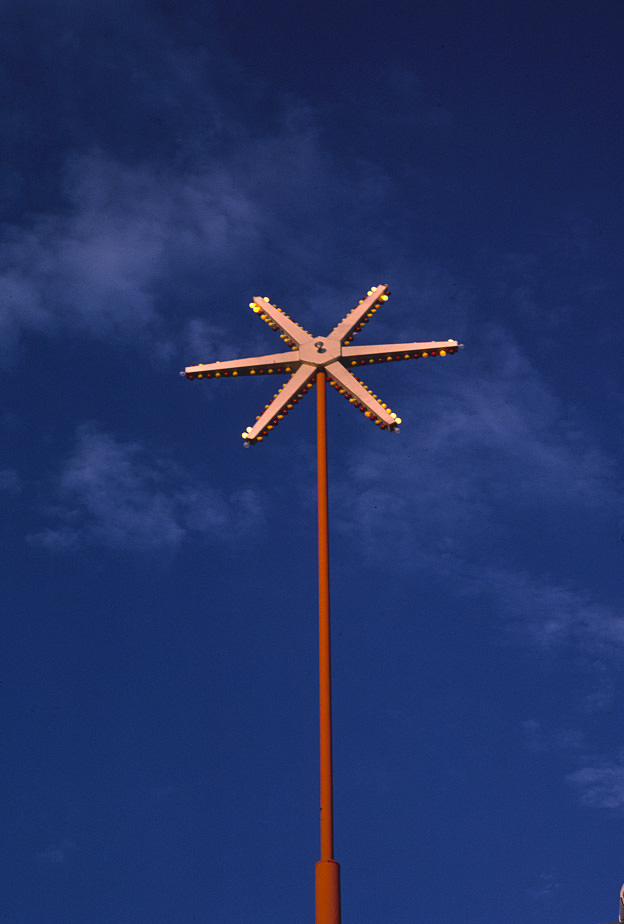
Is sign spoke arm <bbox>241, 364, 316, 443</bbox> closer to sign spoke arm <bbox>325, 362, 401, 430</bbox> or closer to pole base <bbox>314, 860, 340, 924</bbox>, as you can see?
sign spoke arm <bbox>325, 362, 401, 430</bbox>

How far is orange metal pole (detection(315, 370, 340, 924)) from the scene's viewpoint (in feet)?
61.1

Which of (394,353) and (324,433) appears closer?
(324,433)

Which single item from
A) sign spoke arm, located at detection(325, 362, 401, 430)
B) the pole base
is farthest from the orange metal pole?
sign spoke arm, located at detection(325, 362, 401, 430)

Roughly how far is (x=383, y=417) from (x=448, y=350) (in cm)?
263

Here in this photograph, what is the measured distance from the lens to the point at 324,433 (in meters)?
24.3

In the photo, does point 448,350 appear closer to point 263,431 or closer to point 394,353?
point 394,353

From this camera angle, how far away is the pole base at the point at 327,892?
1842 centimetres

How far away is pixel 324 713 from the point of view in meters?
21.0

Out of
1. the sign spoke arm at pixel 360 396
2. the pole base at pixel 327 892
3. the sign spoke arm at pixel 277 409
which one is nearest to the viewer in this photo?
the pole base at pixel 327 892

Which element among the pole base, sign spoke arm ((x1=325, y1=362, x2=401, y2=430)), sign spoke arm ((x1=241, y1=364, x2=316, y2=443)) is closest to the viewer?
the pole base

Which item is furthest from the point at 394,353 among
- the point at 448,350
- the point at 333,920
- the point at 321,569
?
the point at 333,920

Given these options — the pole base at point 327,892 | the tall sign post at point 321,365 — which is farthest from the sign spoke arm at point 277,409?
the pole base at point 327,892

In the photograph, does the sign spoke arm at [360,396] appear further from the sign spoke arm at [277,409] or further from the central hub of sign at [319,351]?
the sign spoke arm at [277,409]

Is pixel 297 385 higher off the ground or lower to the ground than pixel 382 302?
lower
